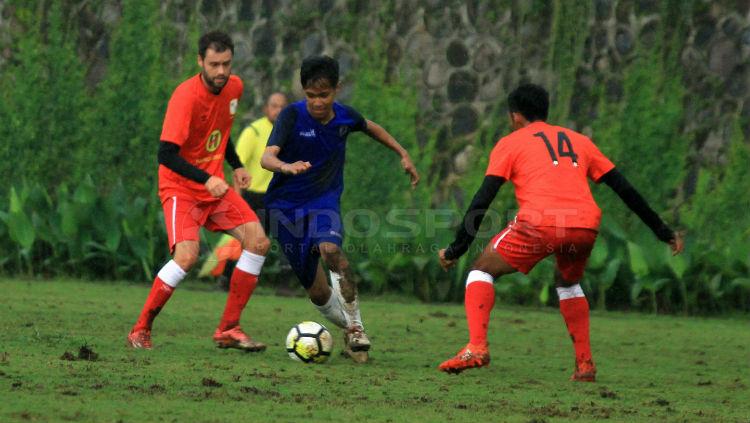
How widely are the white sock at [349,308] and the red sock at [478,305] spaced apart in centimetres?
98

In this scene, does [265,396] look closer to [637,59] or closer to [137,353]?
[137,353]

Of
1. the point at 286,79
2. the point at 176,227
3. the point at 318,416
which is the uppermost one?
the point at 286,79

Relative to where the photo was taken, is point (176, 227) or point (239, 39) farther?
point (239, 39)

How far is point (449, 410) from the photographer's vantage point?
672 centimetres

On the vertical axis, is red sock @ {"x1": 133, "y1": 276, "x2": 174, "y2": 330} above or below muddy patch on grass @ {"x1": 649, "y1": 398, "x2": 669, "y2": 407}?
above

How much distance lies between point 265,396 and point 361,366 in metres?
1.75

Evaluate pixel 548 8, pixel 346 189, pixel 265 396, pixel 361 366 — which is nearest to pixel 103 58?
pixel 346 189

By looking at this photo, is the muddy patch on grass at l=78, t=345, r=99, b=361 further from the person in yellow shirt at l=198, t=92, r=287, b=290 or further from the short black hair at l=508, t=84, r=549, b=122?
the person in yellow shirt at l=198, t=92, r=287, b=290

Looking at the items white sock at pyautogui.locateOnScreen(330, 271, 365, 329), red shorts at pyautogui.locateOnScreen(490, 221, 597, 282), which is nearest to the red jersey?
white sock at pyautogui.locateOnScreen(330, 271, 365, 329)

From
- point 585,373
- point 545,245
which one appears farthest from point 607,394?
point 545,245

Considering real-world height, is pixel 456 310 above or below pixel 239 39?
below

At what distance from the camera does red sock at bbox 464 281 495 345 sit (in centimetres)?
799

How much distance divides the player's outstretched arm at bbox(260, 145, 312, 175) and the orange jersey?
109cm

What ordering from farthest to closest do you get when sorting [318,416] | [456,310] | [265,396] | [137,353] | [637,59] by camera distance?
[637,59], [456,310], [137,353], [265,396], [318,416]
